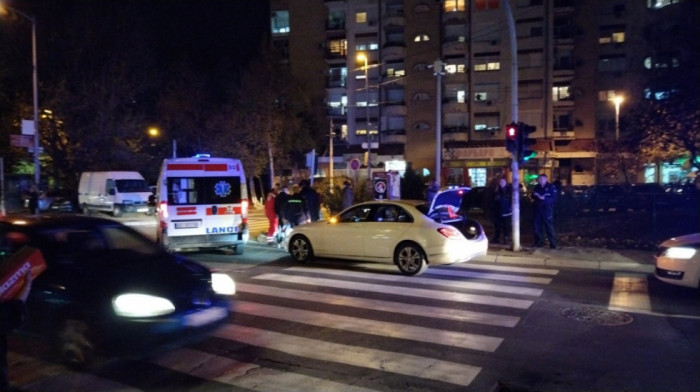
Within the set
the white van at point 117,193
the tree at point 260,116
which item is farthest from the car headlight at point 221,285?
the tree at point 260,116

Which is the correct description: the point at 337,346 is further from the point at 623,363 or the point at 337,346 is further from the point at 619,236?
the point at 619,236

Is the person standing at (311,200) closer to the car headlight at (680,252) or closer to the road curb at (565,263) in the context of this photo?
the road curb at (565,263)

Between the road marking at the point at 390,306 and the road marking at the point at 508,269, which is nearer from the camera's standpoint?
the road marking at the point at 390,306

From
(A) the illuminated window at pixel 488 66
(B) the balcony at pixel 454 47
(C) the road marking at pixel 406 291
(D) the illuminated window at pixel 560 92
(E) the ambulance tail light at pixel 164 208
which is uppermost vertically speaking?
(B) the balcony at pixel 454 47

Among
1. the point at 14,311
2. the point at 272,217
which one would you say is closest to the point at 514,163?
the point at 272,217

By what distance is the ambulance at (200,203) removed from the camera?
13.3 meters

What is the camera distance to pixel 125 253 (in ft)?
22.6

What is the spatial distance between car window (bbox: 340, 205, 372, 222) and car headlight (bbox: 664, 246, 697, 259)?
5509 millimetres

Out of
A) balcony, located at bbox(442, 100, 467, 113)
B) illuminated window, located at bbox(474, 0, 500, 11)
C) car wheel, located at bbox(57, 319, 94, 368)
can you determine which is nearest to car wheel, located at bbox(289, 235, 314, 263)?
car wheel, located at bbox(57, 319, 94, 368)

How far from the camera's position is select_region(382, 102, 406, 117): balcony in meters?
53.2

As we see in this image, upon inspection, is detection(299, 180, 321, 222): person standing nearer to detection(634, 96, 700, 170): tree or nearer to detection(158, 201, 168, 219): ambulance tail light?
detection(158, 201, 168, 219): ambulance tail light

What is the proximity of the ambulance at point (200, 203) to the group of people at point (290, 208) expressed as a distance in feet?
6.89

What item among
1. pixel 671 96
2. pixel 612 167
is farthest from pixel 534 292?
pixel 612 167

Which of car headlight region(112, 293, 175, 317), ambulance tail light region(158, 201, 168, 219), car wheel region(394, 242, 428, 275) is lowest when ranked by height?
car wheel region(394, 242, 428, 275)
